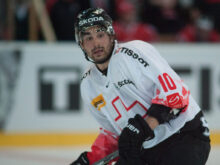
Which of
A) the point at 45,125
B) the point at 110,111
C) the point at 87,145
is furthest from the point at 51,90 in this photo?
the point at 110,111

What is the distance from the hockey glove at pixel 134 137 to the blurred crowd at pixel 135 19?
3.94 m

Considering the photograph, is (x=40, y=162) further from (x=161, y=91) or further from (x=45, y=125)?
(x=161, y=91)

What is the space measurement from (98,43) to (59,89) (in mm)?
3133

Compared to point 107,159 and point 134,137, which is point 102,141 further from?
point 134,137

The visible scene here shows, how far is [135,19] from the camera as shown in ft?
22.4

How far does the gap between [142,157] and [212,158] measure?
2158mm

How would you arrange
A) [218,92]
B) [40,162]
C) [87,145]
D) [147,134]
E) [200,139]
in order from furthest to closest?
1. [218,92]
2. [87,145]
3. [40,162]
4. [200,139]
5. [147,134]

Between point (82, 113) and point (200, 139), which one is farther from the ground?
point (82, 113)

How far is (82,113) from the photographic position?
19.5 ft

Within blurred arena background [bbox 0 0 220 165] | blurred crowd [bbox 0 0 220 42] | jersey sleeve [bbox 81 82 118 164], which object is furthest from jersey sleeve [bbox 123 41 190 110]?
blurred crowd [bbox 0 0 220 42]

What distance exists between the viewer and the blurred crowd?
20.9 ft

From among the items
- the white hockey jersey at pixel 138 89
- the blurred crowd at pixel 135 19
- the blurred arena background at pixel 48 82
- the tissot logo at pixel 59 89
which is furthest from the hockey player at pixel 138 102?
the blurred crowd at pixel 135 19

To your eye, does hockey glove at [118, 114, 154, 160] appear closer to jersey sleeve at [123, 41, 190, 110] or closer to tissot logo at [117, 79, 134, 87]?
jersey sleeve at [123, 41, 190, 110]

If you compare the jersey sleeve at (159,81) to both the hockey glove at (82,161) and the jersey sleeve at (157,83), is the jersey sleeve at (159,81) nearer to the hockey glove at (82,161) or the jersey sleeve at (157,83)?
the jersey sleeve at (157,83)
